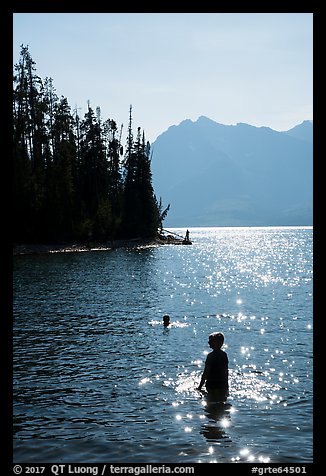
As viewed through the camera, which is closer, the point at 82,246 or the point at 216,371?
the point at 216,371

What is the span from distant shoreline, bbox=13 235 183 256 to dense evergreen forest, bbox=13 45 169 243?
178 centimetres

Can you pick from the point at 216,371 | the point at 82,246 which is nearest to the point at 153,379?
the point at 216,371

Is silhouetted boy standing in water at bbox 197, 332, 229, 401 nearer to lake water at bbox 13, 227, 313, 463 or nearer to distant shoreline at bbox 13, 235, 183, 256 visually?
lake water at bbox 13, 227, 313, 463

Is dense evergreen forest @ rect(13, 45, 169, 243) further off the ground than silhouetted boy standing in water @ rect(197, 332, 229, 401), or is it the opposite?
dense evergreen forest @ rect(13, 45, 169, 243)

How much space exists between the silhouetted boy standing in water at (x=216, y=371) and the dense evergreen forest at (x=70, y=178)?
242ft

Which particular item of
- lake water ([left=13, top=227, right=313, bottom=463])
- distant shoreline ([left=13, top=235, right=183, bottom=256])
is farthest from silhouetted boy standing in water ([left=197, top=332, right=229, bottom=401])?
distant shoreline ([left=13, top=235, right=183, bottom=256])

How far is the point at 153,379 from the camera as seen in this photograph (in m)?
18.6

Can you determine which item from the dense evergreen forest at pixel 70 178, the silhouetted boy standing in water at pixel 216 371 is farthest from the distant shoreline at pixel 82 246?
the silhouetted boy standing in water at pixel 216 371

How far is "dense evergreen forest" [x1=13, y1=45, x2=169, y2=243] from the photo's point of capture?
291 feet

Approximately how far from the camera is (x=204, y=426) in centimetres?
1350

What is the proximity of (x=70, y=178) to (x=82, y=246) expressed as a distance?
46.5 ft

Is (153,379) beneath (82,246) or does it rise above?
beneath

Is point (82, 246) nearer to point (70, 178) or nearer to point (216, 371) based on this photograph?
point (70, 178)

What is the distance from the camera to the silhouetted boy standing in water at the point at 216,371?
15339 mm
